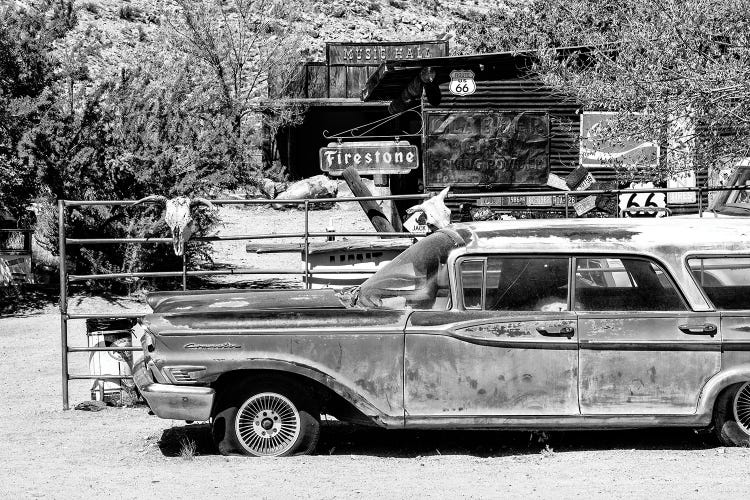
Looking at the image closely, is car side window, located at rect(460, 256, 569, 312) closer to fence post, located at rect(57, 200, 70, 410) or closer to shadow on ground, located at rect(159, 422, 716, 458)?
shadow on ground, located at rect(159, 422, 716, 458)

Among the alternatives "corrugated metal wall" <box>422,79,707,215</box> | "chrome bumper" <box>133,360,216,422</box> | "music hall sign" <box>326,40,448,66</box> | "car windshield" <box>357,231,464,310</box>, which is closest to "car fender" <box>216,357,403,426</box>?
"chrome bumper" <box>133,360,216,422</box>

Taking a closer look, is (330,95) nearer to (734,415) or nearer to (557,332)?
(557,332)

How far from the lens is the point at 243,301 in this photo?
750 cm

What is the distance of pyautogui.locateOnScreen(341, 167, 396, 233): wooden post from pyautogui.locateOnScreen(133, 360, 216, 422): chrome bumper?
277 inches

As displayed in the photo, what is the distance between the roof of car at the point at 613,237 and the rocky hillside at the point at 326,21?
3531 cm

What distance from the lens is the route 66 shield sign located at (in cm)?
1995

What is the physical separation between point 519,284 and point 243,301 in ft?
6.52

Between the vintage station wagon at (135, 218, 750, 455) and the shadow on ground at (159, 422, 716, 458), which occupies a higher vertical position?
the vintage station wagon at (135, 218, 750, 455)

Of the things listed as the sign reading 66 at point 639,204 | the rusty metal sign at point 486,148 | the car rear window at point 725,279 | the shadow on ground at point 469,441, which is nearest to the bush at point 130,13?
the rusty metal sign at point 486,148

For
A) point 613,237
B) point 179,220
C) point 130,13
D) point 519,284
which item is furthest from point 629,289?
point 130,13

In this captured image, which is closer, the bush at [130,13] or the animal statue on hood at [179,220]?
the animal statue on hood at [179,220]

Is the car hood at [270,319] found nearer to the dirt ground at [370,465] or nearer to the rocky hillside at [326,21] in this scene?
the dirt ground at [370,465]

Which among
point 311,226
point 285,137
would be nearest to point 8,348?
point 311,226

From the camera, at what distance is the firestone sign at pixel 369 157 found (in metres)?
15.4
